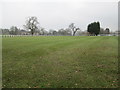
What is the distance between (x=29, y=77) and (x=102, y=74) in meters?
3.23

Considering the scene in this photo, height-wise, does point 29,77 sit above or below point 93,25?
below

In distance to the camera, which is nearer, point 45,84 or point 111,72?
point 45,84

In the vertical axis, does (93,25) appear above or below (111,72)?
above

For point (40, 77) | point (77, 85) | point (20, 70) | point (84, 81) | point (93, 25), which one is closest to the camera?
point (77, 85)

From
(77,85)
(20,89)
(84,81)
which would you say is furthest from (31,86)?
(84,81)

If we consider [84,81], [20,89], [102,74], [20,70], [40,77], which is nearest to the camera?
[20,89]

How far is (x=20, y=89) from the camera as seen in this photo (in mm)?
4348

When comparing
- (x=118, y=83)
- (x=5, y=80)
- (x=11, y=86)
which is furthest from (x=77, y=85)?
(x=5, y=80)

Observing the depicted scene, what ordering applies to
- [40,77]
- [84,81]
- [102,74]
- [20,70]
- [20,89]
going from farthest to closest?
[20,70], [102,74], [40,77], [84,81], [20,89]

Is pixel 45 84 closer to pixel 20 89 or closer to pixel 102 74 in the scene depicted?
pixel 20 89

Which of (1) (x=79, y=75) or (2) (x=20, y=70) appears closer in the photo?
(1) (x=79, y=75)

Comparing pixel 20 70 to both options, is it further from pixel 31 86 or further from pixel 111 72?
pixel 111 72

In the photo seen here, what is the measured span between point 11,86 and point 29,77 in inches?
37.9

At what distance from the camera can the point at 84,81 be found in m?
5.00
